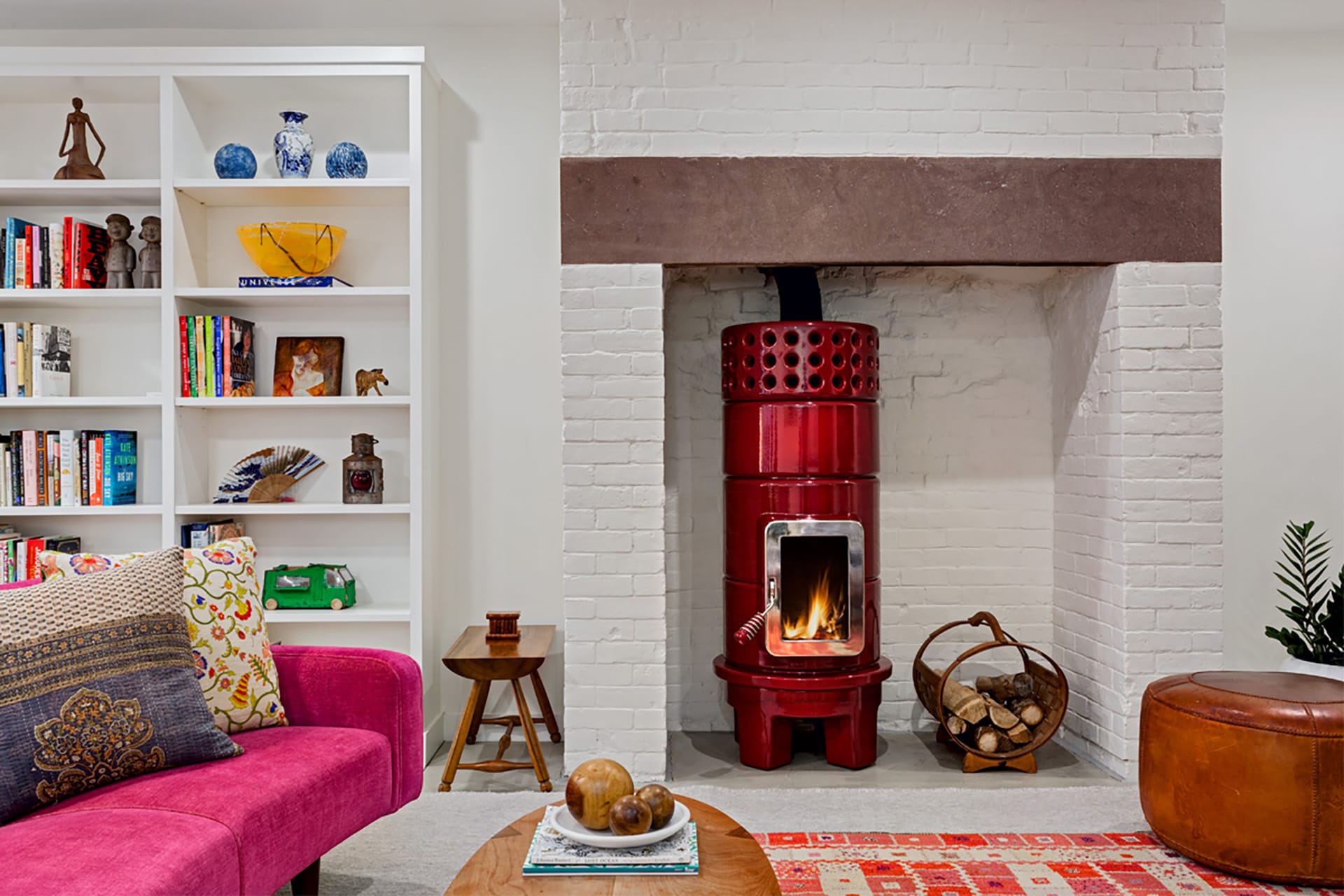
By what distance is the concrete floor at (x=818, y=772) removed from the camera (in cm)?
324

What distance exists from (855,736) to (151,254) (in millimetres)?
2955

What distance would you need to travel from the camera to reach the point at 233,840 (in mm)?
1737

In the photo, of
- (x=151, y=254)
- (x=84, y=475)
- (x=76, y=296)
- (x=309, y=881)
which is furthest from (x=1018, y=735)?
(x=76, y=296)

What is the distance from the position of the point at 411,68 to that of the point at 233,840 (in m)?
2.64

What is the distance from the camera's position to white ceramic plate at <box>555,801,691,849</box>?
1641 millimetres

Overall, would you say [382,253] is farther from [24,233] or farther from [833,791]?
[833,791]

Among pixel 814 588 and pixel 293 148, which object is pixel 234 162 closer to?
pixel 293 148

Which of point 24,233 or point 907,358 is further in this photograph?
point 907,358

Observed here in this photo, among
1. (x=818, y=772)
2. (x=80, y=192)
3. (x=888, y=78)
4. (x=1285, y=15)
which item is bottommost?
(x=818, y=772)

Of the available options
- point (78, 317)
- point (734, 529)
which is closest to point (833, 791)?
point (734, 529)

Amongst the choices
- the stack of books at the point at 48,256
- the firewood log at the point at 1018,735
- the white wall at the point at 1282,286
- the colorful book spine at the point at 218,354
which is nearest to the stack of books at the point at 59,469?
the colorful book spine at the point at 218,354

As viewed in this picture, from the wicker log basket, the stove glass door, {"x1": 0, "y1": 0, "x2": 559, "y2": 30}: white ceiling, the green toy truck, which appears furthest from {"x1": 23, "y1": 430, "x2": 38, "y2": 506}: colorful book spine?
the wicker log basket

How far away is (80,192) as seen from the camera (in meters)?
3.57

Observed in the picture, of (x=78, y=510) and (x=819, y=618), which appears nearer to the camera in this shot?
(x=819, y=618)
